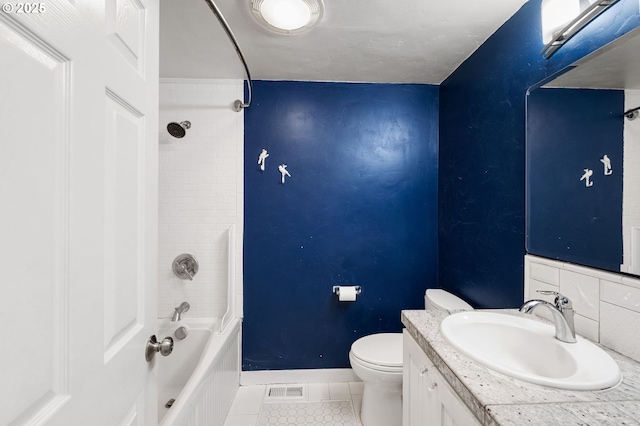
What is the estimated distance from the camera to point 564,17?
1.07m

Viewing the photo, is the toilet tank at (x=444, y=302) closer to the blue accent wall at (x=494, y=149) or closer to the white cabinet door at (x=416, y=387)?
the blue accent wall at (x=494, y=149)

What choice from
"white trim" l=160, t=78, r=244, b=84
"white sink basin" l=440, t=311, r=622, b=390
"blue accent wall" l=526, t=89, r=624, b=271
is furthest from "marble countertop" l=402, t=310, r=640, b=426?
"white trim" l=160, t=78, r=244, b=84

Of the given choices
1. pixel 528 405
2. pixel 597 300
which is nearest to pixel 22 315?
pixel 528 405

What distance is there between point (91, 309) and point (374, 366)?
145 cm

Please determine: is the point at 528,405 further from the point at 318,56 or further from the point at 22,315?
the point at 318,56

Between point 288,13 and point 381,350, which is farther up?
point 288,13

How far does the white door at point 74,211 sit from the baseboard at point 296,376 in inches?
57.8

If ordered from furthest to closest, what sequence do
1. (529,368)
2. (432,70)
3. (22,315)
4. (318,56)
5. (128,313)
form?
(432,70), (318,56), (529,368), (128,313), (22,315)

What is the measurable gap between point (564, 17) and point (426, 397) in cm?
153

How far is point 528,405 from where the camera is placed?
636mm

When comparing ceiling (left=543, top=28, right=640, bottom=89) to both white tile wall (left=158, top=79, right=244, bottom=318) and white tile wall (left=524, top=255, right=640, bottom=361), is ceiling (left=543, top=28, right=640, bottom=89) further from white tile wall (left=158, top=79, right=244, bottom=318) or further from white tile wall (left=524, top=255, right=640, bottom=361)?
white tile wall (left=158, top=79, right=244, bottom=318)

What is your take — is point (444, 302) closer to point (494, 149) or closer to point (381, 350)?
point (381, 350)

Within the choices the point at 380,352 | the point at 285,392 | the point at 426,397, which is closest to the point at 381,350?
the point at 380,352

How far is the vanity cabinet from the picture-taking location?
2.60 feet
